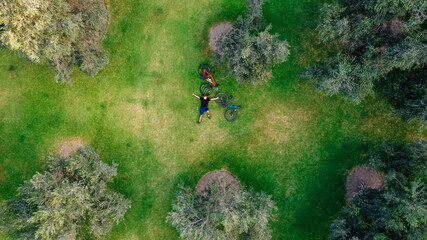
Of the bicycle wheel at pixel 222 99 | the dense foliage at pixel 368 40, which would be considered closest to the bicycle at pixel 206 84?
the bicycle wheel at pixel 222 99

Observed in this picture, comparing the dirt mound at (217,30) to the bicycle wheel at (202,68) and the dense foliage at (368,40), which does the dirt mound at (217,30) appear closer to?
the bicycle wheel at (202,68)

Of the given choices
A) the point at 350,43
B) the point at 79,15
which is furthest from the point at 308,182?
the point at 79,15

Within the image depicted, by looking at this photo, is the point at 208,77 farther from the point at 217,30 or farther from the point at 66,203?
the point at 66,203

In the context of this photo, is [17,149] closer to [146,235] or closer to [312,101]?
[146,235]

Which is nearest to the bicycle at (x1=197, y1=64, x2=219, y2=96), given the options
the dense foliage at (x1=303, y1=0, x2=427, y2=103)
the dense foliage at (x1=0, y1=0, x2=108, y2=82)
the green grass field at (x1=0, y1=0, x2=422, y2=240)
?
the green grass field at (x1=0, y1=0, x2=422, y2=240)

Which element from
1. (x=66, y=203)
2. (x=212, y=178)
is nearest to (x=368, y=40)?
(x=212, y=178)

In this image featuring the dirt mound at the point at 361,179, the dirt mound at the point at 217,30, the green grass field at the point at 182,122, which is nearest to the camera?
the dirt mound at the point at 361,179

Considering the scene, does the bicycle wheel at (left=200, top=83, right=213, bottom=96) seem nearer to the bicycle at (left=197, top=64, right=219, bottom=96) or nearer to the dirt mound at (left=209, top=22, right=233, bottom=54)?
the bicycle at (left=197, top=64, right=219, bottom=96)

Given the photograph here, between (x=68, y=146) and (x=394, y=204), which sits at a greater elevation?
(x=68, y=146)
